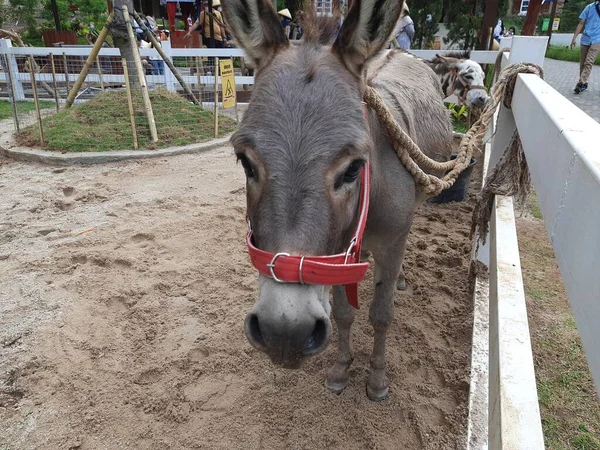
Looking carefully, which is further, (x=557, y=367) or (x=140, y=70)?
(x=140, y=70)

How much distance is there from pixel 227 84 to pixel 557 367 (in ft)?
23.4

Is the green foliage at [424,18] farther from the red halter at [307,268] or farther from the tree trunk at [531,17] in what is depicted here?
the red halter at [307,268]

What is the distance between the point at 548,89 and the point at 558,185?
3.68 feet

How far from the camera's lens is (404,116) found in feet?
9.27

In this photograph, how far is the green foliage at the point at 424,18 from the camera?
477 inches

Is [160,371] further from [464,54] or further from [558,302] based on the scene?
[464,54]

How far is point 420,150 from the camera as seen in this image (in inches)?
106

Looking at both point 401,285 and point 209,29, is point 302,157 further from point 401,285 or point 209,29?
point 209,29

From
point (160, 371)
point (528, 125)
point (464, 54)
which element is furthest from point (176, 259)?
point (464, 54)

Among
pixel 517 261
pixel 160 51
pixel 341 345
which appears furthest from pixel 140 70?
pixel 517 261

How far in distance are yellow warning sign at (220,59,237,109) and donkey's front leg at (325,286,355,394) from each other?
6102 millimetres

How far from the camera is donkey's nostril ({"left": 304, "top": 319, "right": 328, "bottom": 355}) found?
1.63 metres

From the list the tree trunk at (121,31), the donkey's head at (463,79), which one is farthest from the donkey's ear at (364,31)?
the tree trunk at (121,31)

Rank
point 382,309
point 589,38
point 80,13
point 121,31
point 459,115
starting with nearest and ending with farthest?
point 382,309 < point 121,31 < point 459,115 < point 589,38 < point 80,13
